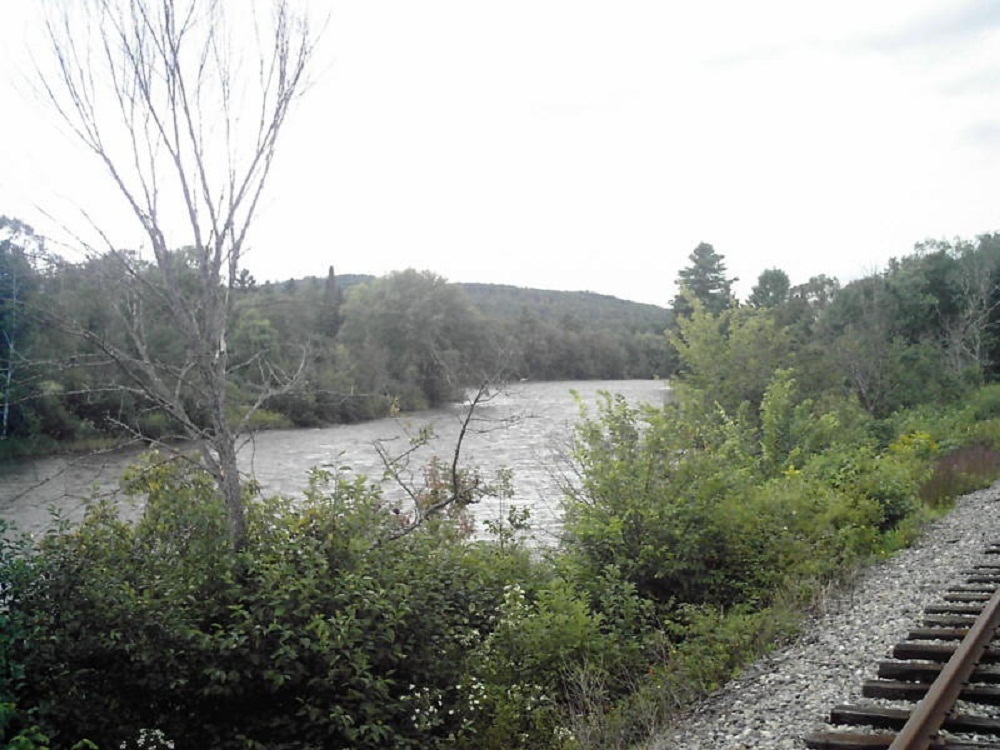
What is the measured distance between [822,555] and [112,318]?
8.68 m

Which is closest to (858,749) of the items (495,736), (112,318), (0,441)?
(495,736)

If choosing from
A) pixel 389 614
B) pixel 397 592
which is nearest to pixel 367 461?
pixel 397 592

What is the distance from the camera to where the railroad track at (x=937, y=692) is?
14.1ft

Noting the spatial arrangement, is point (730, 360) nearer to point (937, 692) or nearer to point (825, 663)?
point (825, 663)

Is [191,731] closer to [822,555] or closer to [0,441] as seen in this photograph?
[822,555]

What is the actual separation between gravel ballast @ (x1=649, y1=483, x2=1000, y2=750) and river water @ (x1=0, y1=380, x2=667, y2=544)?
4555 mm

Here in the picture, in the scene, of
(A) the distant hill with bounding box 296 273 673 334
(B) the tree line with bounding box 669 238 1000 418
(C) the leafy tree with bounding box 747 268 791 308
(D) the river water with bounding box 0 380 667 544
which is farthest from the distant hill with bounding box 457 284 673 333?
(D) the river water with bounding box 0 380 667 544

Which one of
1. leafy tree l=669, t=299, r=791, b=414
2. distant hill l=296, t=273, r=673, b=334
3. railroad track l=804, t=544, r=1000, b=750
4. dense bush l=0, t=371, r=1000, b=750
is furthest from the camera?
distant hill l=296, t=273, r=673, b=334

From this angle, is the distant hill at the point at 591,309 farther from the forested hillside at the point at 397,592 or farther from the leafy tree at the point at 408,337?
the forested hillside at the point at 397,592

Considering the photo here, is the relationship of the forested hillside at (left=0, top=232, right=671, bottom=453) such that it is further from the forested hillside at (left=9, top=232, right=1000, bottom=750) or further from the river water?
the river water

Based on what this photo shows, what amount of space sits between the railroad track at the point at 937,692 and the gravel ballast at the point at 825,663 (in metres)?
0.24

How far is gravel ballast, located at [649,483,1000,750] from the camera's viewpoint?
207 inches

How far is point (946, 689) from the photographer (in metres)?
4.73

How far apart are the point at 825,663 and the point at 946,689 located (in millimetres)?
1571
